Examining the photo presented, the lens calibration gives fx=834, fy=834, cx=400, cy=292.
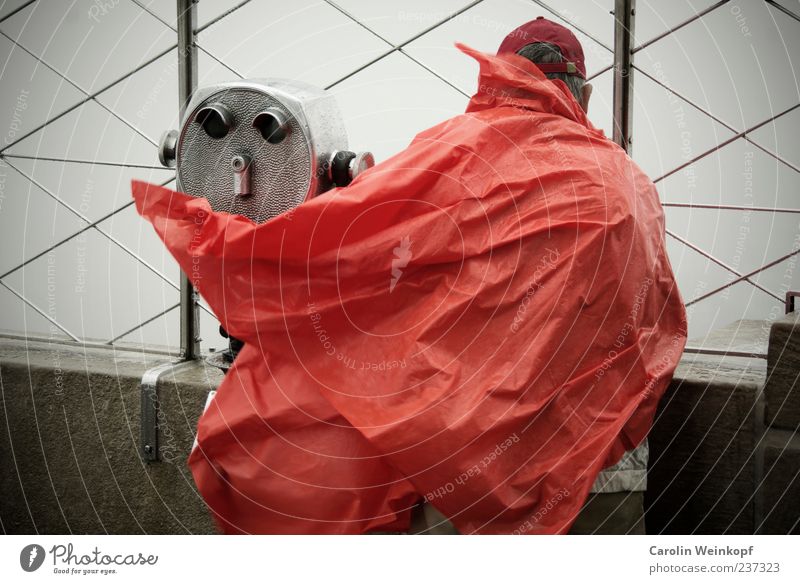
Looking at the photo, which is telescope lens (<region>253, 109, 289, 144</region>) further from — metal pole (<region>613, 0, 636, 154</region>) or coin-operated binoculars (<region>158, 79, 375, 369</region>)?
metal pole (<region>613, 0, 636, 154</region>)

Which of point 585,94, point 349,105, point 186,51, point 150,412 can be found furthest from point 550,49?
point 150,412

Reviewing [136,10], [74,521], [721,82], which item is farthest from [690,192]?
[74,521]

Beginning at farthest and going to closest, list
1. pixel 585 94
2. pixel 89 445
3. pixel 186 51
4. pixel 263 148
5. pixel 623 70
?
pixel 89 445, pixel 186 51, pixel 623 70, pixel 585 94, pixel 263 148

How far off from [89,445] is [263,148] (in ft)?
3.67

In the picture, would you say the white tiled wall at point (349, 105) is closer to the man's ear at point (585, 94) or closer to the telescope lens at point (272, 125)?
the man's ear at point (585, 94)

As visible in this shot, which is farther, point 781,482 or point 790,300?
point 790,300

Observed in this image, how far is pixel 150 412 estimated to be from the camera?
1989mm

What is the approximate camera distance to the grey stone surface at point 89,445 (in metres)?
1.99

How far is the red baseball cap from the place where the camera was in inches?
53.8

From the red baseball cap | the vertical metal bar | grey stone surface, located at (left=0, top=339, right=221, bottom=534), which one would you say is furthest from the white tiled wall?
the red baseball cap

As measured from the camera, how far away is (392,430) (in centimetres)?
124

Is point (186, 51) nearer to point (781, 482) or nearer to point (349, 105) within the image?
point (349, 105)

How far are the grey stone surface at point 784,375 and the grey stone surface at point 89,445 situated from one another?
46.8 inches

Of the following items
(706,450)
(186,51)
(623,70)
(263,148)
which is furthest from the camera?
(186,51)
